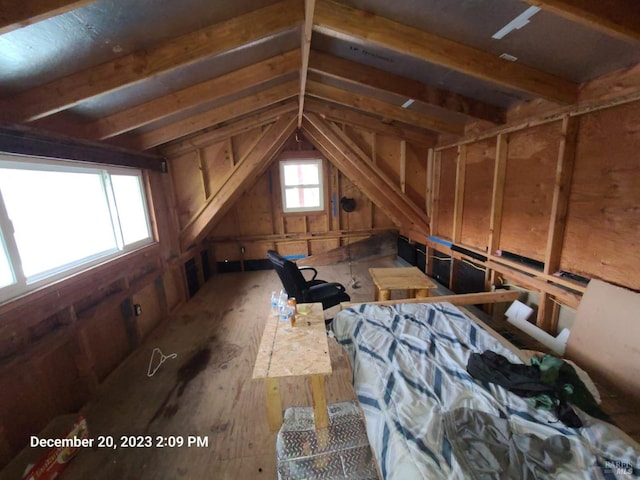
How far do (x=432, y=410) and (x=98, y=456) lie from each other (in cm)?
196

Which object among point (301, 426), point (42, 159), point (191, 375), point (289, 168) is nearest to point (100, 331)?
point (191, 375)

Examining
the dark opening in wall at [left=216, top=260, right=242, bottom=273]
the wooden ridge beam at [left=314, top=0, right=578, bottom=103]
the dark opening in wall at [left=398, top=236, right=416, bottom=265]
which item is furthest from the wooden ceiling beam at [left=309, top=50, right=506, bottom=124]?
the dark opening in wall at [left=216, top=260, right=242, bottom=273]

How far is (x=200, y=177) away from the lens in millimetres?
3639

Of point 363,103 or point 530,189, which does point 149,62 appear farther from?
point 530,189

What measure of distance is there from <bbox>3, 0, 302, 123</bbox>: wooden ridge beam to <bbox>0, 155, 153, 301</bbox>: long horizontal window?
0.39 meters

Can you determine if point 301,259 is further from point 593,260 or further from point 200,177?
point 593,260

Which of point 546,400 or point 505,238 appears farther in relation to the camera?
point 505,238

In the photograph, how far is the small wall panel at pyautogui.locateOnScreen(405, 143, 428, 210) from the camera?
4000 mm

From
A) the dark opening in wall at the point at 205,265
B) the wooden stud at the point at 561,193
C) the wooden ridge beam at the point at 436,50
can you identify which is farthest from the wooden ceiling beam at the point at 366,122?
the dark opening in wall at the point at 205,265

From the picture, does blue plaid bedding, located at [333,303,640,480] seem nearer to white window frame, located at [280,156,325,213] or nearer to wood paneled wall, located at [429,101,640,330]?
wood paneled wall, located at [429,101,640,330]

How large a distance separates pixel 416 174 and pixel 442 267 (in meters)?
1.53

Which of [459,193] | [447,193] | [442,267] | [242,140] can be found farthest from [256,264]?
[459,193]

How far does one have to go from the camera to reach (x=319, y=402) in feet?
4.86

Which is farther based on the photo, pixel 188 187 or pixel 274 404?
pixel 188 187
